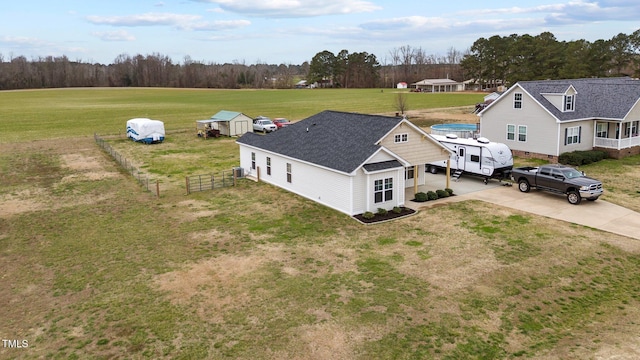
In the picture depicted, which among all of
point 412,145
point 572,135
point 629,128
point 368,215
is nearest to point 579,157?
point 572,135

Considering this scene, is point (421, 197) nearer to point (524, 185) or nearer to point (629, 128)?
point (524, 185)

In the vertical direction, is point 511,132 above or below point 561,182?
above

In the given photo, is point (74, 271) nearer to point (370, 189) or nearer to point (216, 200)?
point (216, 200)

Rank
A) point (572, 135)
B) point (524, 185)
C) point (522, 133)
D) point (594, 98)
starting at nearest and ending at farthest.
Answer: point (524, 185) < point (572, 135) < point (522, 133) < point (594, 98)

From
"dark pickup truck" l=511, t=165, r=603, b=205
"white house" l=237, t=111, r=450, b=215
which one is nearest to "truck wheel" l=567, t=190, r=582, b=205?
"dark pickup truck" l=511, t=165, r=603, b=205

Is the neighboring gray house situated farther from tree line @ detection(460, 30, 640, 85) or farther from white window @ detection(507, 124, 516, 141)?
tree line @ detection(460, 30, 640, 85)

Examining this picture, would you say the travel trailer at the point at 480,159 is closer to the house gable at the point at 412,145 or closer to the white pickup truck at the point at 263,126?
the house gable at the point at 412,145

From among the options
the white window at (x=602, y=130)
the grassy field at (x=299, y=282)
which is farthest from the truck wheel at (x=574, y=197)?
the white window at (x=602, y=130)
